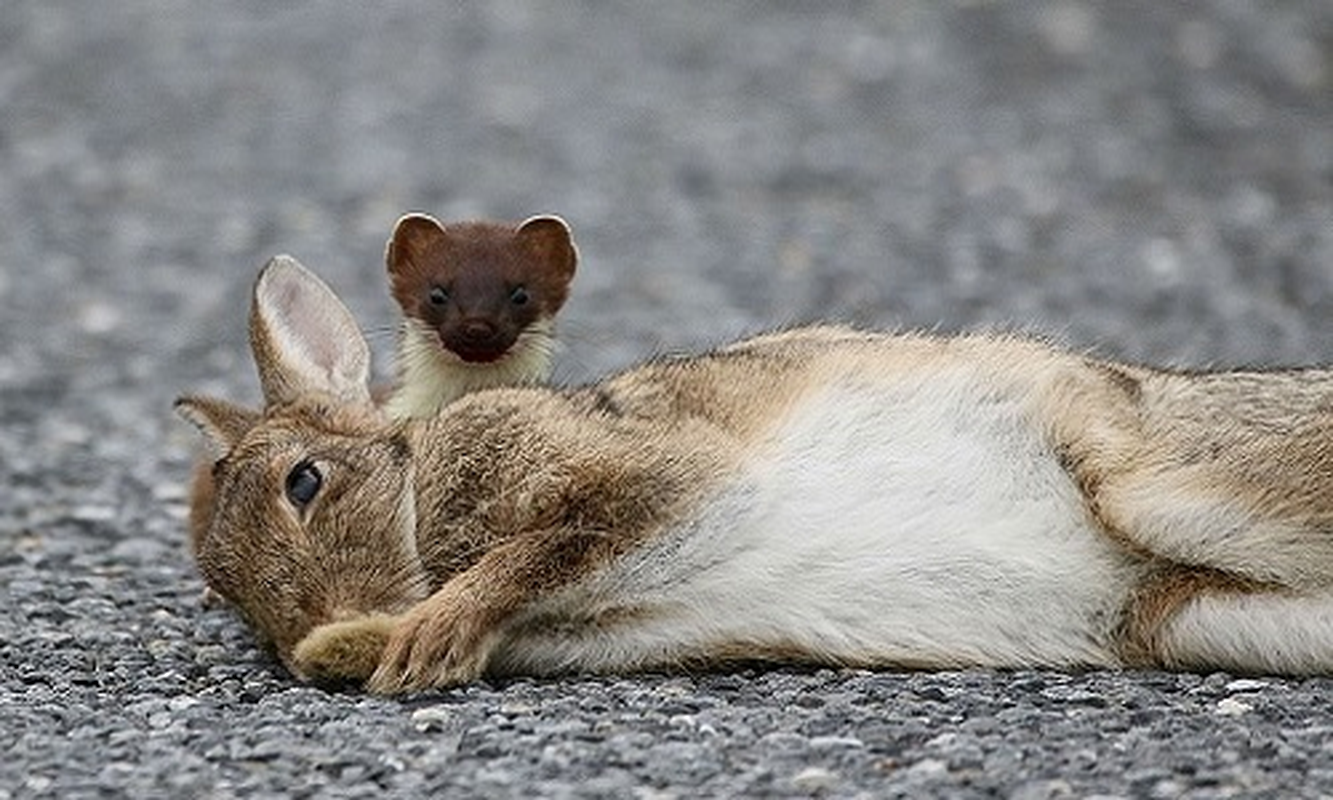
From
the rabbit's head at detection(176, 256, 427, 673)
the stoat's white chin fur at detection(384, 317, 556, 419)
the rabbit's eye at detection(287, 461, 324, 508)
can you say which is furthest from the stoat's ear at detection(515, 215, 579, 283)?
the rabbit's eye at detection(287, 461, 324, 508)

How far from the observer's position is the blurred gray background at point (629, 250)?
243 inches

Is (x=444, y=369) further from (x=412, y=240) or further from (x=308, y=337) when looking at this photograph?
(x=308, y=337)

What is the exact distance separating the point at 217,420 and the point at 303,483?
722mm

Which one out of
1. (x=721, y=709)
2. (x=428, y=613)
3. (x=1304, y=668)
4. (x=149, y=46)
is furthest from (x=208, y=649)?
(x=149, y=46)

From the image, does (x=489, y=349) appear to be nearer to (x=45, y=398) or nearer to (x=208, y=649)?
(x=208, y=649)

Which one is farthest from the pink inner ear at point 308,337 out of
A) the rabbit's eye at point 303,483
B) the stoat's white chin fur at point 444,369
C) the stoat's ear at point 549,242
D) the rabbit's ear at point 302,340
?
the stoat's ear at point 549,242

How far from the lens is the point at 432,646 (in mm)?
6516

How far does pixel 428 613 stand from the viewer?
6.54 metres

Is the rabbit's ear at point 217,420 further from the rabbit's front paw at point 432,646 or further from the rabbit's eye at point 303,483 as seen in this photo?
the rabbit's front paw at point 432,646

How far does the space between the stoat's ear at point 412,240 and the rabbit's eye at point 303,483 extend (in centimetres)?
186

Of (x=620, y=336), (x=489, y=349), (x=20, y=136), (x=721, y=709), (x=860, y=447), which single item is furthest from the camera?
(x=20, y=136)

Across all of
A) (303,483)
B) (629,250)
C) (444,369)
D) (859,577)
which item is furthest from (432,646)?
(629,250)

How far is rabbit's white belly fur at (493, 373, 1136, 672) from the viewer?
666cm

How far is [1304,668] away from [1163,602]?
381mm
